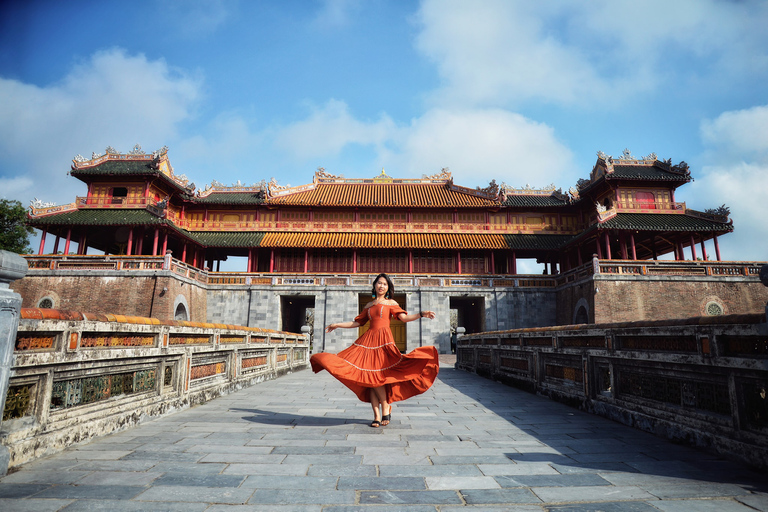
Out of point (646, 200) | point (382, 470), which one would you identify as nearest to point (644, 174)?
point (646, 200)

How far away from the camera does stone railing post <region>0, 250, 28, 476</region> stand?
2.79m

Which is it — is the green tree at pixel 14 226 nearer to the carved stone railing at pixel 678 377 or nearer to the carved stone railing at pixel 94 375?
the carved stone railing at pixel 94 375

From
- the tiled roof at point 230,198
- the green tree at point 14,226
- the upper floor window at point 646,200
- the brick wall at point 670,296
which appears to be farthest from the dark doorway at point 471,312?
the green tree at point 14,226

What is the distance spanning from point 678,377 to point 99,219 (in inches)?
1001

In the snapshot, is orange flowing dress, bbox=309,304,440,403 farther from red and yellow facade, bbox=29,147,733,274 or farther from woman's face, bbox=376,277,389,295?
red and yellow facade, bbox=29,147,733,274

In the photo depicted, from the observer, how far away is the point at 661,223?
21.2 m

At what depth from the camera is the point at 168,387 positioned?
545 centimetres

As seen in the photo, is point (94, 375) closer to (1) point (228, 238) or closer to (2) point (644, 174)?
(1) point (228, 238)

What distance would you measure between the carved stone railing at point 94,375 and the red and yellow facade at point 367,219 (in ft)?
59.9

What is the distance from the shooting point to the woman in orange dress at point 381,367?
4707 mm

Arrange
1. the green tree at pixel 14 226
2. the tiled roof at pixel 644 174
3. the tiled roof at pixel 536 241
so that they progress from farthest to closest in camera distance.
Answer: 1. the green tree at pixel 14 226
2. the tiled roof at pixel 536 241
3. the tiled roof at pixel 644 174

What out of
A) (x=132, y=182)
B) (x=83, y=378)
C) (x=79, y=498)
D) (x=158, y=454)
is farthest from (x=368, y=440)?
(x=132, y=182)

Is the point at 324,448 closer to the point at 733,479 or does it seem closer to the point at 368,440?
the point at 368,440

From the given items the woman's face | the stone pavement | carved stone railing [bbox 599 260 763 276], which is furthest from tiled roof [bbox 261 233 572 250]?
the stone pavement
